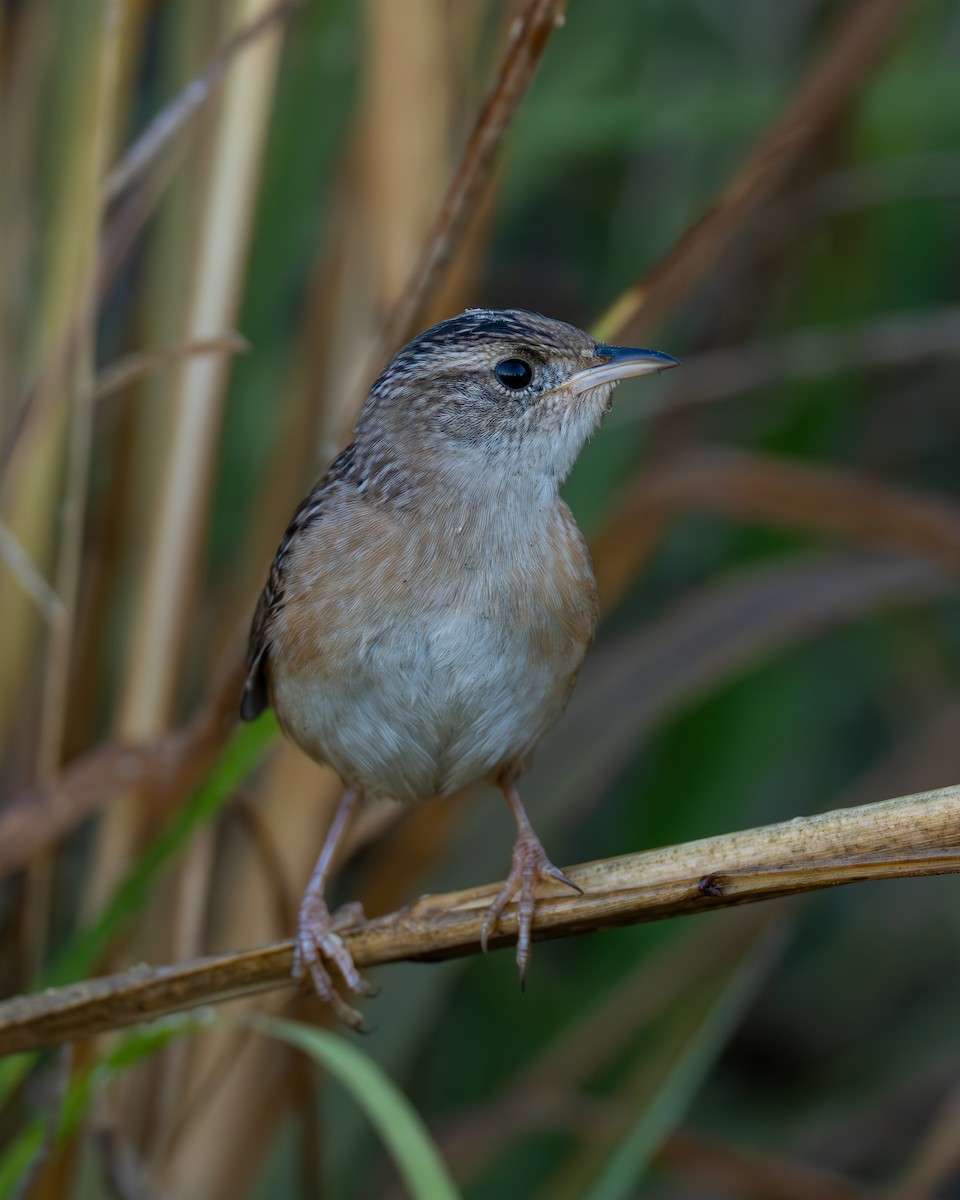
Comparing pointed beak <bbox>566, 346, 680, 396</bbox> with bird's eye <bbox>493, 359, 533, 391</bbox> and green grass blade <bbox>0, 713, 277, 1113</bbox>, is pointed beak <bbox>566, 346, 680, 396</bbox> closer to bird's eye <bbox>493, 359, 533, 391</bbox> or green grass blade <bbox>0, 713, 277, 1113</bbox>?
bird's eye <bbox>493, 359, 533, 391</bbox>

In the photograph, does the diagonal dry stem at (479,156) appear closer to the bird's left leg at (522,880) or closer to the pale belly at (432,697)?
the pale belly at (432,697)

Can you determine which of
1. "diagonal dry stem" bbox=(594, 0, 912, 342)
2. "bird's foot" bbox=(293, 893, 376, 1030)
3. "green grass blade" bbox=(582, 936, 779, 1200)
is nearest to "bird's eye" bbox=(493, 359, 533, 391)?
"diagonal dry stem" bbox=(594, 0, 912, 342)

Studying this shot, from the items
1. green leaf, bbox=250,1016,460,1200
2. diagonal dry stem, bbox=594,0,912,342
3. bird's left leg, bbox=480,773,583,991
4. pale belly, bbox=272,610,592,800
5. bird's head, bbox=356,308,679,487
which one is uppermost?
diagonal dry stem, bbox=594,0,912,342

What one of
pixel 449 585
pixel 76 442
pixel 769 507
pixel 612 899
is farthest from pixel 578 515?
pixel 612 899

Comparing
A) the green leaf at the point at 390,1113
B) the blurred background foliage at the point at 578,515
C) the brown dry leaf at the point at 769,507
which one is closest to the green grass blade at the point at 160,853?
the blurred background foliage at the point at 578,515

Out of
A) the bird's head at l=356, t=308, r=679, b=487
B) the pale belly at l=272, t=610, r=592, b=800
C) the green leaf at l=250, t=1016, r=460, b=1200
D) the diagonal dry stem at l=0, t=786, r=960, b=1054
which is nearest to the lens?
the diagonal dry stem at l=0, t=786, r=960, b=1054

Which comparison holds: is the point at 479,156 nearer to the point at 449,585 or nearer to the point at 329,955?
the point at 449,585
